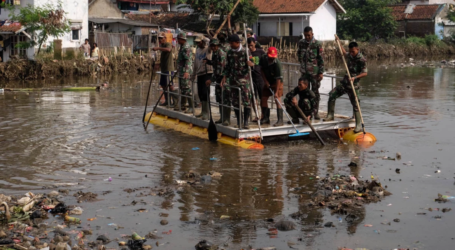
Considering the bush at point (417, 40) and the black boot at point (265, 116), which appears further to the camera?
the bush at point (417, 40)

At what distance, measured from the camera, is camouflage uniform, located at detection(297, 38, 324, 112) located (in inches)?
488

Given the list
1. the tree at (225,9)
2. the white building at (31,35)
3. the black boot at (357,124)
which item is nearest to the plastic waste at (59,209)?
the black boot at (357,124)

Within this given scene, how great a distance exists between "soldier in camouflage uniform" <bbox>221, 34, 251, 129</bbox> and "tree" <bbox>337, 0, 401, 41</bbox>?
4200 cm

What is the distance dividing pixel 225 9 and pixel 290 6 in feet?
29.5

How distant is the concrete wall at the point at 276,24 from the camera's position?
49.7 meters

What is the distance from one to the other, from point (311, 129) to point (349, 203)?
409 centimetres

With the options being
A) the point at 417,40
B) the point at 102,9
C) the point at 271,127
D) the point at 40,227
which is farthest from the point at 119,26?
the point at 40,227

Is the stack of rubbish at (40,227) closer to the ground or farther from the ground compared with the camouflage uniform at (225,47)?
closer to the ground

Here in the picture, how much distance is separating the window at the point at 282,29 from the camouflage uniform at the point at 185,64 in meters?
37.7

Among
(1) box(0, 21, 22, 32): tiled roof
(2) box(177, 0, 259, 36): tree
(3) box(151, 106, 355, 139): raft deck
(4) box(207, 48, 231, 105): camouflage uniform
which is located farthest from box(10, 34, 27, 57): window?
(4) box(207, 48, 231, 105): camouflage uniform

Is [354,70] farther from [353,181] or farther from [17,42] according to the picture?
[17,42]

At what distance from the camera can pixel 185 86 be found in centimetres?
1375

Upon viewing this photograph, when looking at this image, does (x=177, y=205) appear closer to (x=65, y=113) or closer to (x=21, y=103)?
(x=65, y=113)

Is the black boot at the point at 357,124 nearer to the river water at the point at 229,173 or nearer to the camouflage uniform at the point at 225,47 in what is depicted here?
the river water at the point at 229,173
